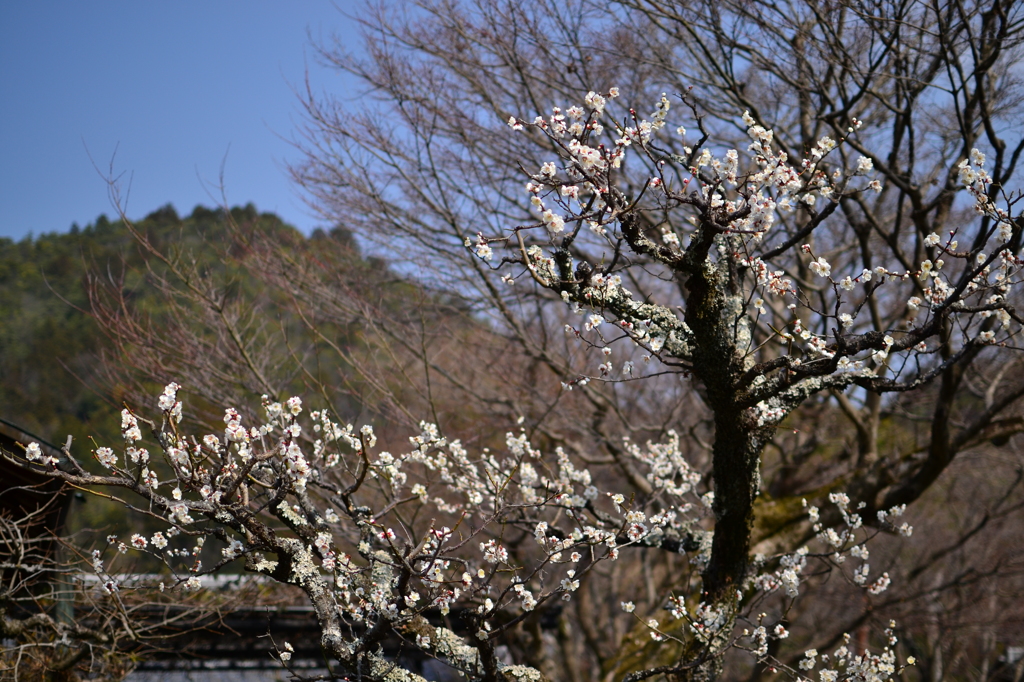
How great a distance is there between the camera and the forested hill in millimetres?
14305

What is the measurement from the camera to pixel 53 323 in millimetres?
18641

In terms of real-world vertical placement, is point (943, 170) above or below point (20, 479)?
above

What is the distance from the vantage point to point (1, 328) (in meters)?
18.9

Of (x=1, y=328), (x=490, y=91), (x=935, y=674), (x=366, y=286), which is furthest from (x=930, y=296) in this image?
(x=1, y=328)

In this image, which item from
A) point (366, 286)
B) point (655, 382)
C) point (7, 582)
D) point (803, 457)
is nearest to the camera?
point (7, 582)

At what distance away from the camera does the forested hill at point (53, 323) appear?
14.3 meters

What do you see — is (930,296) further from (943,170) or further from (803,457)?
(803,457)

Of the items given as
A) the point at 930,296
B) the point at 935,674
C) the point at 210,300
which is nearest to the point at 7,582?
the point at 210,300

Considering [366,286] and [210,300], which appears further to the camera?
[366,286]

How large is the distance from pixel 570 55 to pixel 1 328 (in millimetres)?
19070

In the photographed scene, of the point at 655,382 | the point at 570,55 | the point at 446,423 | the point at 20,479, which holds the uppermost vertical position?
the point at 570,55

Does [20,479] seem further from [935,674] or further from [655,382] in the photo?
[935,674]

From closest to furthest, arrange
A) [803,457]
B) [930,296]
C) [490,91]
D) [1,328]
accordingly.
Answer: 1. [930,296]
2. [490,91]
3. [803,457]
4. [1,328]

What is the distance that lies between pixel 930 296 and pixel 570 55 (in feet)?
12.4
